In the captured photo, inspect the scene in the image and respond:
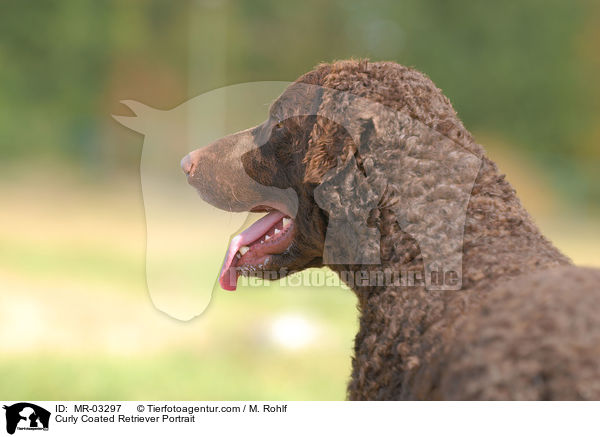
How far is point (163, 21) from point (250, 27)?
8.03ft

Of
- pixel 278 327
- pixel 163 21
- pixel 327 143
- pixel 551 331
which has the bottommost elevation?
pixel 551 331

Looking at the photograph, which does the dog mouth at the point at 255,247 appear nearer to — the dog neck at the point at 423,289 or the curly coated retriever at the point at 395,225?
the curly coated retriever at the point at 395,225

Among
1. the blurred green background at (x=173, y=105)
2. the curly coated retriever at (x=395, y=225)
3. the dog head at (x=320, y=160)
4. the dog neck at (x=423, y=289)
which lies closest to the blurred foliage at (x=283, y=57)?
the blurred green background at (x=173, y=105)

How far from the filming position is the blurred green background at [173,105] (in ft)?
18.1

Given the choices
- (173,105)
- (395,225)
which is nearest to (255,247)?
(395,225)

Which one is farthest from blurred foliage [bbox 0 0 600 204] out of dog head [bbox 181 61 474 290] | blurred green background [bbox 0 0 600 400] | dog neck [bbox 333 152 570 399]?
dog neck [bbox 333 152 570 399]

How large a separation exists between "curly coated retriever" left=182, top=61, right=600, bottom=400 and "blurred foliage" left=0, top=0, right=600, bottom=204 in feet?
26.0

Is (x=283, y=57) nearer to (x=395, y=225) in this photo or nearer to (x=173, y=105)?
(x=173, y=105)

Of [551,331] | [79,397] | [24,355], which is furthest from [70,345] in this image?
[551,331]

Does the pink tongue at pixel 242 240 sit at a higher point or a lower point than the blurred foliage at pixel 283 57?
lower

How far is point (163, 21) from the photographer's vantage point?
60.7 feet

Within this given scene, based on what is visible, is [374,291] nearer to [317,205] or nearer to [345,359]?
[317,205]
